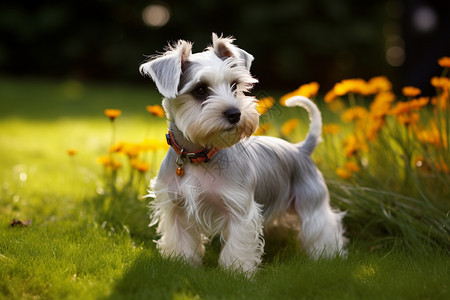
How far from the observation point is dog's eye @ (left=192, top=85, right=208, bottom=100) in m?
3.26

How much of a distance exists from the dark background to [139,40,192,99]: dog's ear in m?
12.6

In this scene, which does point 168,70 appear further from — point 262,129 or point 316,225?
point 262,129

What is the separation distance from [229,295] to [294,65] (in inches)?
568

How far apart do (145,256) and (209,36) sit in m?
14.1

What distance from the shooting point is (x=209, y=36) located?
16.8 meters

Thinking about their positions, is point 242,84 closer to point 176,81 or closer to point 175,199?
point 176,81

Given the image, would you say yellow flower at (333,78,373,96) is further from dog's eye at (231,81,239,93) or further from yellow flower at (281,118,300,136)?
dog's eye at (231,81,239,93)

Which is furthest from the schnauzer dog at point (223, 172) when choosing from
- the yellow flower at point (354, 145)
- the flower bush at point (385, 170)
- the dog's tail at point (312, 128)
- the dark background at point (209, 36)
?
the dark background at point (209, 36)

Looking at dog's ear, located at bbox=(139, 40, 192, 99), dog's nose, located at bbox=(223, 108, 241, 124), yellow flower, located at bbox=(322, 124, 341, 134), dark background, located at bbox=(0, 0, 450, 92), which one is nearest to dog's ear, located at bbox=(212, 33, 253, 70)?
dog's ear, located at bbox=(139, 40, 192, 99)

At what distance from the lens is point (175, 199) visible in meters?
3.50

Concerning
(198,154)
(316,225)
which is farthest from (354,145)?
(198,154)

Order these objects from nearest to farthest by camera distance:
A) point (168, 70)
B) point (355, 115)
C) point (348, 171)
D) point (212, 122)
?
point (212, 122) < point (168, 70) < point (348, 171) < point (355, 115)

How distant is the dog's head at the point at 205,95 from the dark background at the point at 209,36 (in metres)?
12.6

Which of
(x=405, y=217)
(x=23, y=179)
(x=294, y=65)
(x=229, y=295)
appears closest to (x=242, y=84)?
(x=229, y=295)
